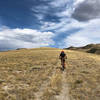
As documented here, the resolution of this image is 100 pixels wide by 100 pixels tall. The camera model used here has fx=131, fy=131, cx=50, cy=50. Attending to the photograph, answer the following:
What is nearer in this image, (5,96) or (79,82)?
(5,96)

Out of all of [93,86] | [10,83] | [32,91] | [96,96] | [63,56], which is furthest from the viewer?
[63,56]

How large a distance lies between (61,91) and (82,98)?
1.75m

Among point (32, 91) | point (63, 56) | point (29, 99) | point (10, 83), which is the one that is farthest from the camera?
point (63, 56)

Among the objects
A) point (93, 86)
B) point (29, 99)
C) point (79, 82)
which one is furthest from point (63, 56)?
point (29, 99)

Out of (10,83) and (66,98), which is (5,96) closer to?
(10,83)

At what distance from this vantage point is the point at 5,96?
8273 millimetres

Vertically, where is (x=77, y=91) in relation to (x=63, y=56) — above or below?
below

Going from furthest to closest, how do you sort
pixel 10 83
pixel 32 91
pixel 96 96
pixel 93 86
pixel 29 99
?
pixel 10 83 → pixel 93 86 → pixel 32 91 → pixel 96 96 → pixel 29 99

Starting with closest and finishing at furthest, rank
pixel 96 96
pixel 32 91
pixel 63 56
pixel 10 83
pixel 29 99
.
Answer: pixel 29 99, pixel 96 96, pixel 32 91, pixel 10 83, pixel 63 56

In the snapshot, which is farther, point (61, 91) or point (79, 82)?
point (79, 82)

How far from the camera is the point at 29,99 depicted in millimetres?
7828

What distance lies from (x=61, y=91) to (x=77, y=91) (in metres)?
1.13

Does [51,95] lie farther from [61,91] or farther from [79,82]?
[79,82]

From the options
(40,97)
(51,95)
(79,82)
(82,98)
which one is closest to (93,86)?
(79,82)
